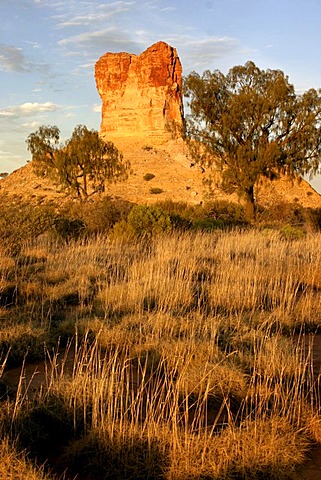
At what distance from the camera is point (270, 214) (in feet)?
91.4

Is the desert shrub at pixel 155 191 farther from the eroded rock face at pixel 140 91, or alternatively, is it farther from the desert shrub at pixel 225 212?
the eroded rock face at pixel 140 91

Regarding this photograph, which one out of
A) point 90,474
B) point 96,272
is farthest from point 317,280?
point 90,474

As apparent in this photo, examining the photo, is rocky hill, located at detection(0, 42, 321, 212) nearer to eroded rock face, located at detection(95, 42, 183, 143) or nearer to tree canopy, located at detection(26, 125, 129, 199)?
eroded rock face, located at detection(95, 42, 183, 143)

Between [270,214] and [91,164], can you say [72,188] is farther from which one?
[270,214]

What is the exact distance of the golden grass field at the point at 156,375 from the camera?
3.01 metres

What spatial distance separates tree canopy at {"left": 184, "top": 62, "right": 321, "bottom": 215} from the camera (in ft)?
69.5

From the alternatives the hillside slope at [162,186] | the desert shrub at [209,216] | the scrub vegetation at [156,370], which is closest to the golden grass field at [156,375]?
the scrub vegetation at [156,370]

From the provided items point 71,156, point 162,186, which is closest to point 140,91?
point 162,186

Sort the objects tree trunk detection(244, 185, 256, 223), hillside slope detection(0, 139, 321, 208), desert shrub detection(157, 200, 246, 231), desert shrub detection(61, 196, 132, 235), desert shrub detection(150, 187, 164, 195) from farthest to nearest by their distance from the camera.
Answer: desert shrub detection(150, 187, 164, 195) < hillside slope detection(0, 139, 321, 208) < tree trunk detection(244, 185, 256, 223) < desert shrub detection(157, 200, 246, 231) < desert shrub detection(61, 196, 132, 235)

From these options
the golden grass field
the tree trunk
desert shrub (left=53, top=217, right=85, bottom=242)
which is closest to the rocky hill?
the tree trunk

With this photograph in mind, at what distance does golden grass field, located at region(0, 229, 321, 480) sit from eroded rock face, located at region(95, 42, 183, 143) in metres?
69.2

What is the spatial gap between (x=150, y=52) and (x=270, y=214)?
2596 inches

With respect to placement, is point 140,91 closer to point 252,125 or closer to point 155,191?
point 155,191

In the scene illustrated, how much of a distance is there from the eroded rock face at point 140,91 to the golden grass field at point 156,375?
69.2m
